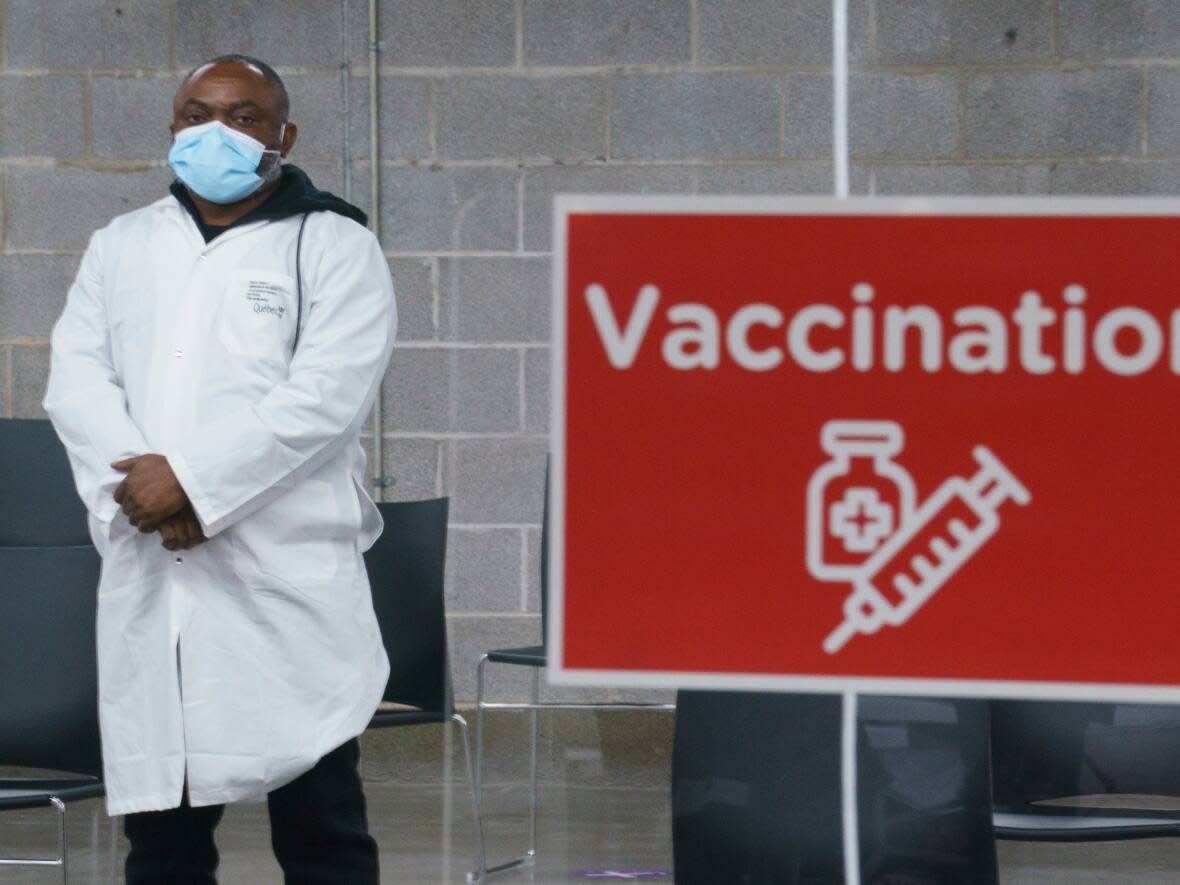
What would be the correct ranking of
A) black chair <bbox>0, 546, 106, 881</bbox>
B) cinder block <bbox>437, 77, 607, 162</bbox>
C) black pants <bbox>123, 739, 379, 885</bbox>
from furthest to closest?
cinder block <bbox>437, 77, 607, 162</bbox>
black chair <bbox>0, 546, 106, 881</bbox>
black pants <bbox>123, 739, 379, 885</bbox>

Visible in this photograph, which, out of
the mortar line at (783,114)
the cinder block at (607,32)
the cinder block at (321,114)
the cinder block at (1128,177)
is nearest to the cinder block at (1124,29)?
the cinder block at (1128,177)

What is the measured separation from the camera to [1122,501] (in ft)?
3.86

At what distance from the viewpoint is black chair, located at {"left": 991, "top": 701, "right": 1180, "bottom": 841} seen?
2432 millimetres

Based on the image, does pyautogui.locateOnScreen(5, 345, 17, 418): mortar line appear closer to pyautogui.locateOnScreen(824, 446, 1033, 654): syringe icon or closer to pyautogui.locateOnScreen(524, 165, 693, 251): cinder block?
pyautogui.locateOnScreen(524, 165, 693, 251): cinder block

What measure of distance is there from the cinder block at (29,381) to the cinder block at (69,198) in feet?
0.83

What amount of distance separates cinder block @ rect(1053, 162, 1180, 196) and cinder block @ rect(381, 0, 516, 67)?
1.31m

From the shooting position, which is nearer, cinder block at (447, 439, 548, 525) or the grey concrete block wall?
the grey concrete block wall

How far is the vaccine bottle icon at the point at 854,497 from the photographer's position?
1187 millimetres

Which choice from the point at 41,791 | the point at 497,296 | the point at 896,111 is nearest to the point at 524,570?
the point at 497,296

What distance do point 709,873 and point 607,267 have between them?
838 mm

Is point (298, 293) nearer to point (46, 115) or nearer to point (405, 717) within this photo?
point (405, 717)

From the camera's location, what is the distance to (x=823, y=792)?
1.76m

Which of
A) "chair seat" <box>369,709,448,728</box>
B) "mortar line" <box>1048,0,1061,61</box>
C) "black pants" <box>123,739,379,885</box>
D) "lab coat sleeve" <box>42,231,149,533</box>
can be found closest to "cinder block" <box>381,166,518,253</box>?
"mortar line" <box>1048,0,1061,61</box>

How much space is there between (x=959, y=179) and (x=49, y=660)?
2.45m
